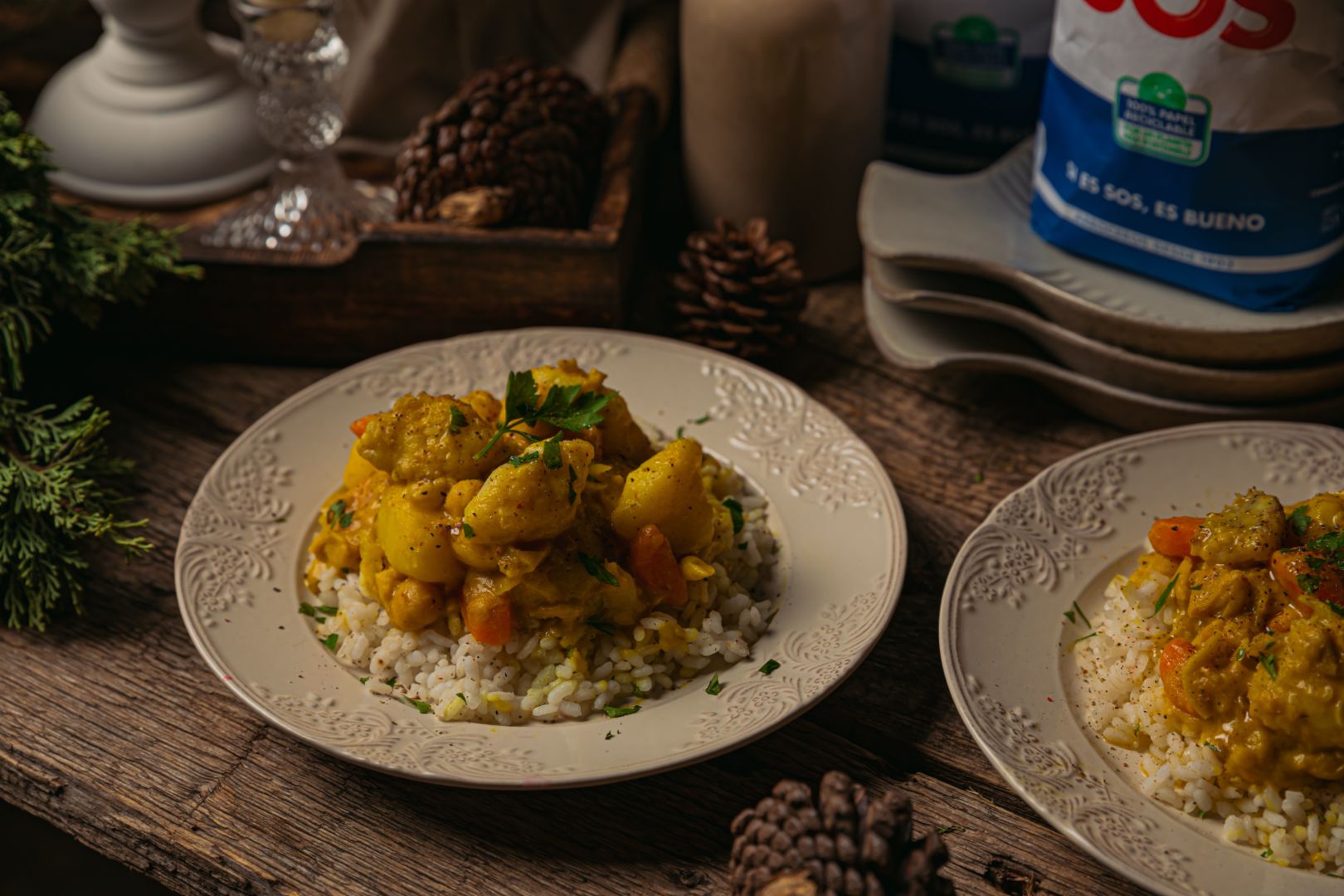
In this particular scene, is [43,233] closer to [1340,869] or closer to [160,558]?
[160,558]

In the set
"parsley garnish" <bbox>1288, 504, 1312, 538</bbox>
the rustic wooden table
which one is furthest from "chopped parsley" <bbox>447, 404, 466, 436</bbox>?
"parsley garnish" <bbox>1288, 504, 1312, 538</bbox>

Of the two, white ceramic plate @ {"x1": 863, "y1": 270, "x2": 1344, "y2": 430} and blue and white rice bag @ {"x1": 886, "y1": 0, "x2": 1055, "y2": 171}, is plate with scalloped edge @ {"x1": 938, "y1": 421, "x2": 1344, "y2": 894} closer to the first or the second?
white ceramic plate @ {"x1": 863, "y1": 270, "x2": 1344, "y2": 430}

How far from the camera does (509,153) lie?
2525 millimetres

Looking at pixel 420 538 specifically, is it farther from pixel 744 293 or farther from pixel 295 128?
pixel 295 128

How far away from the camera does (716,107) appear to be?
2.65 m

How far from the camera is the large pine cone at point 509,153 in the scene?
99.3 inches

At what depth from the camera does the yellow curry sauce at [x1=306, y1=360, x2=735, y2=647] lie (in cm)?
171

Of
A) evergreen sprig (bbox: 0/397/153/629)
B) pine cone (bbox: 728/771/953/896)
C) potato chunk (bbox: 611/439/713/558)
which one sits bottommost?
evergreen sprig (bbox: 0/397/153/629)

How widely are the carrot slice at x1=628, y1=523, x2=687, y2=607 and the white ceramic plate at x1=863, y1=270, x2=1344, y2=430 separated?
30.2 inches

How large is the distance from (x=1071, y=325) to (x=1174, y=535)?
584 mm

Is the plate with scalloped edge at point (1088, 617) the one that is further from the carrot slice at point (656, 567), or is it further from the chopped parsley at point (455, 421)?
the chopped parsley at point (455, 421)

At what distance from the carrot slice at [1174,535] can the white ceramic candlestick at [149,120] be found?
2153mm

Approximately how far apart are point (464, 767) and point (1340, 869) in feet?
3.58

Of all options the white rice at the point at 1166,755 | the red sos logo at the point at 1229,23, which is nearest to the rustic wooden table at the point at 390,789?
the white rice at the point at 1166,755
